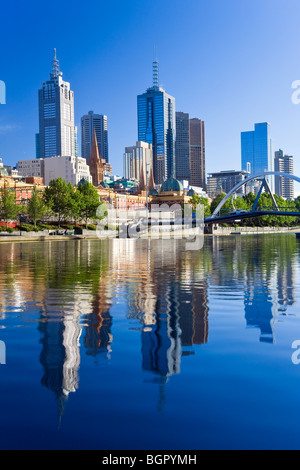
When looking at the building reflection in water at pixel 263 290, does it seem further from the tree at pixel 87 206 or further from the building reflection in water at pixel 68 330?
the tree at pixel 87 206

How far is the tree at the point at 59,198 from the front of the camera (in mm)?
97688

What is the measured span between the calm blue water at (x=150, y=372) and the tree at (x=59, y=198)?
276 ft

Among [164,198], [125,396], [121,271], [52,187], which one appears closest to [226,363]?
[125,396]

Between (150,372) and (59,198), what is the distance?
9413cm

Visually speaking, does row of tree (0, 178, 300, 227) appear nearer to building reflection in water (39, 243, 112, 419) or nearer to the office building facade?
building reflection in water (39, 243, 112, 419)

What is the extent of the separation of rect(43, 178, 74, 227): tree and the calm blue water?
276 ft

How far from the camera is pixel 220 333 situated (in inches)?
392

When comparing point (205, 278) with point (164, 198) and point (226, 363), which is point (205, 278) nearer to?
point (226, 363)

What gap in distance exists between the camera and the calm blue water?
17.4ft

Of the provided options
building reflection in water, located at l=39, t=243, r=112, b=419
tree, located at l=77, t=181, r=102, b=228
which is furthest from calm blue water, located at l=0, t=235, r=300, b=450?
tree, located at l=77, t=181, r=102, b=228

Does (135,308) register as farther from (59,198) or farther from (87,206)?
(87,206)

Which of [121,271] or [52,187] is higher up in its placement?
[52,187]

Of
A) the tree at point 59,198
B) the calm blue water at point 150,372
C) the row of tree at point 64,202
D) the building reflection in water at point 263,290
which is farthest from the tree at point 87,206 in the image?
the calm blue water at point 150,372
